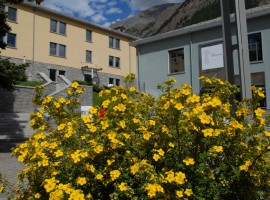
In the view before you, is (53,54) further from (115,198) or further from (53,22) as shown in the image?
(115,198)

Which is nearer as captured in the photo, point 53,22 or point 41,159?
point 41,159

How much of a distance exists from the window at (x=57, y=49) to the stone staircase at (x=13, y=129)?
1498cm

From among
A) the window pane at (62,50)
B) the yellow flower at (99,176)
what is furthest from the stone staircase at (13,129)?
the window pane at (62,50)

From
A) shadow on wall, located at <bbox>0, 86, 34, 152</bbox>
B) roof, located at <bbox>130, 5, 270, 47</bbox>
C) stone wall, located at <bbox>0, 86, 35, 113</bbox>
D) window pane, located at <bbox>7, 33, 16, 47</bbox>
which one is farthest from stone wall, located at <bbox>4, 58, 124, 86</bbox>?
roof, located at <bbox>130, 5, 270, 47</bbox>

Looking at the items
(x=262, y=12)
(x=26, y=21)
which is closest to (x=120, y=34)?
(x=26, y=21)

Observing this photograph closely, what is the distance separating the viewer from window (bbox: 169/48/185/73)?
71.1ft

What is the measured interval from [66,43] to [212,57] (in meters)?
18.7

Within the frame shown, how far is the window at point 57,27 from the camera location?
105 feet

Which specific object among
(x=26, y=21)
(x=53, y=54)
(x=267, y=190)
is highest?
(x=26, y=21)

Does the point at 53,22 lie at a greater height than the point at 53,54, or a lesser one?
greater

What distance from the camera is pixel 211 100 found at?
277 centimetres

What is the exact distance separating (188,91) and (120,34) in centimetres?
3709

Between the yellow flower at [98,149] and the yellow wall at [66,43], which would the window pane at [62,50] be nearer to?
the yellow wall at [66,43]

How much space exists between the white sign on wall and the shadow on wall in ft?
39.3
